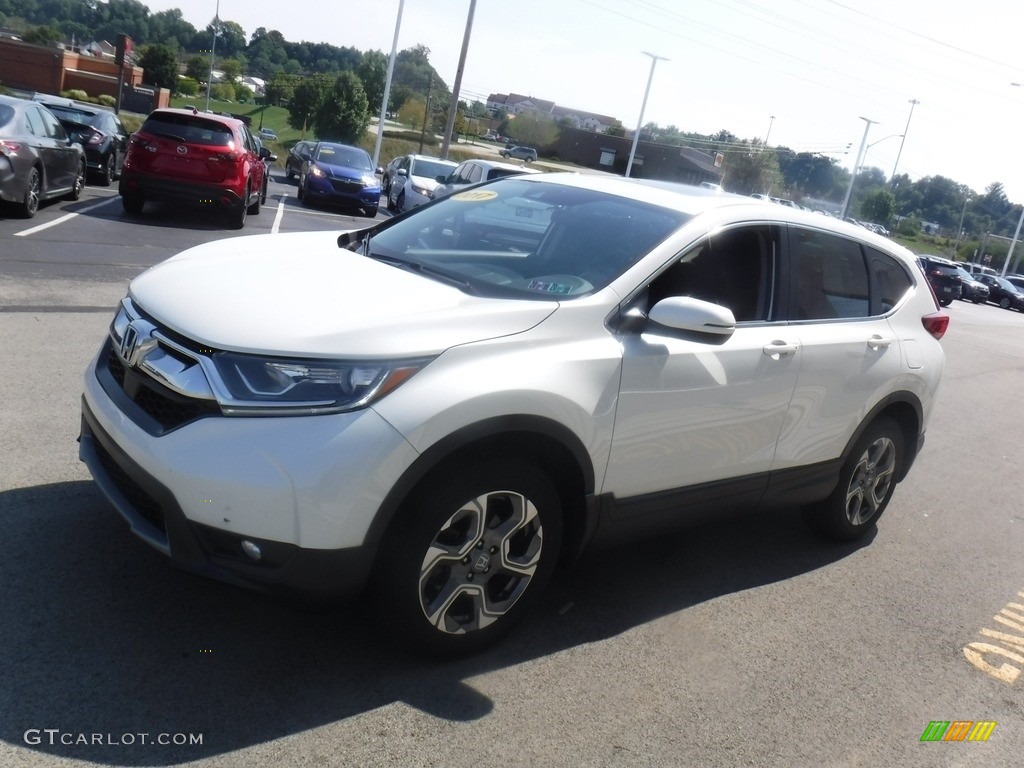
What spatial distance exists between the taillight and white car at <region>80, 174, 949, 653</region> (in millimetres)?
621

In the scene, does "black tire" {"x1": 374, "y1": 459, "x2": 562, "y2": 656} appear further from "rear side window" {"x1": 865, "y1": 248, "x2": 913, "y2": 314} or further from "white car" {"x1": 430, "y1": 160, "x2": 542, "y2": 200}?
"white car" {"x1": 430, "y1": 160, "x2": 542, "y2": 200}

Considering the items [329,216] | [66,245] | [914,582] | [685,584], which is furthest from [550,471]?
[329,216]

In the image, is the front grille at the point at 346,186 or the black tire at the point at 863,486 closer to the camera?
the black tire at the point at 863,486

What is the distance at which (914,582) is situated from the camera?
5.12 m

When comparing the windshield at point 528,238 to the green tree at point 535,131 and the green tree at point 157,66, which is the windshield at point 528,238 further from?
the green tree at point 157,66

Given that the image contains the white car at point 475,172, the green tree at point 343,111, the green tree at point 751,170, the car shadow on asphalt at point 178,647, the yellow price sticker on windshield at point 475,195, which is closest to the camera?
the car shadow on asphalt at point 178,647

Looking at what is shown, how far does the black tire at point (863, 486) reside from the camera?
5.15 meters

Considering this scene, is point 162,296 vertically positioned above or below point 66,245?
above

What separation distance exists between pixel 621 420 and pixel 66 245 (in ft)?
29.9

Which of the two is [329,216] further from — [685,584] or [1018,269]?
[1018,269]

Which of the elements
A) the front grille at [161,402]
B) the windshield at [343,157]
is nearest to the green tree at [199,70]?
the windshield at [343,157]

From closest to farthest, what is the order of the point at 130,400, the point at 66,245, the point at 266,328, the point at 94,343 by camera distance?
1. the point at 266,328
2. the point at 130,400
3. the point at 94,343
4. the point at 66,245
